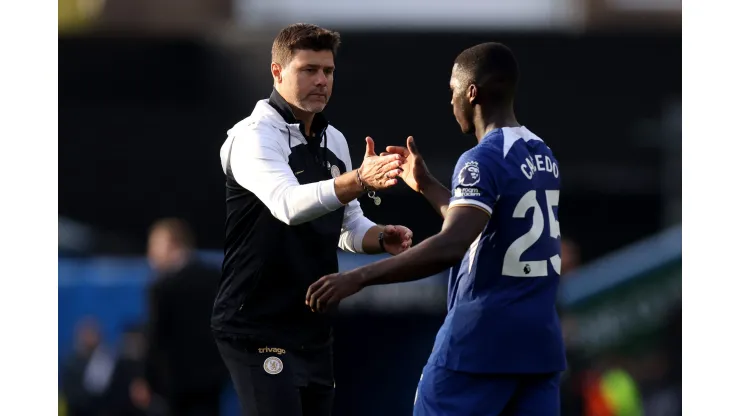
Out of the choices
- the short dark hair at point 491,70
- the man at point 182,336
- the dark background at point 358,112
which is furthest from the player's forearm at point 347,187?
the dark background at point 358,112

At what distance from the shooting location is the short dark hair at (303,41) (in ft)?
18.6

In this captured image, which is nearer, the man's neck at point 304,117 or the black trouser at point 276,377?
the black trouser at point 276,377

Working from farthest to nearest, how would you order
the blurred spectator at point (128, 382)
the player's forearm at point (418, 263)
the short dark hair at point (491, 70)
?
the blurred spectator at point (128, 382) < the short dark hair at point (491, 70) < the player's forearm at point (418, 263)

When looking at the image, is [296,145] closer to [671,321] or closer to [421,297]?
[421,297]

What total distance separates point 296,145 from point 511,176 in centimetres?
115

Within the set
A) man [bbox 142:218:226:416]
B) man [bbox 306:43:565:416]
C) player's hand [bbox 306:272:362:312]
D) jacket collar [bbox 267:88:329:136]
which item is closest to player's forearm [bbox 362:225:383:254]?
jacket collar [bbox 267:88:329:136]

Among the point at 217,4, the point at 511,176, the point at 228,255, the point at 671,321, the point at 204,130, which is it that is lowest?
the point at 671,321

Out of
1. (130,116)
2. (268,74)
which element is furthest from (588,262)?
(130,116)

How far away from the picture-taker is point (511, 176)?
16.8 ft

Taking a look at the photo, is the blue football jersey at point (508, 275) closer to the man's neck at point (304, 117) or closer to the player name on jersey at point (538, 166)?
the player name on jersey at point (538, 166)

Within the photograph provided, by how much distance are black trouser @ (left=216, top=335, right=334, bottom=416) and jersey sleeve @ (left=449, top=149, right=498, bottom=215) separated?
45.3 inches

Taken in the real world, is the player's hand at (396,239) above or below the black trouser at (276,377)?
above

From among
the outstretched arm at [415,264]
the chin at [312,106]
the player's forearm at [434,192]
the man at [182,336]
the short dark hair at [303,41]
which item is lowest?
the man at [182,336]

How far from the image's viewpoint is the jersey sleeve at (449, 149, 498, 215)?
4996 mm
